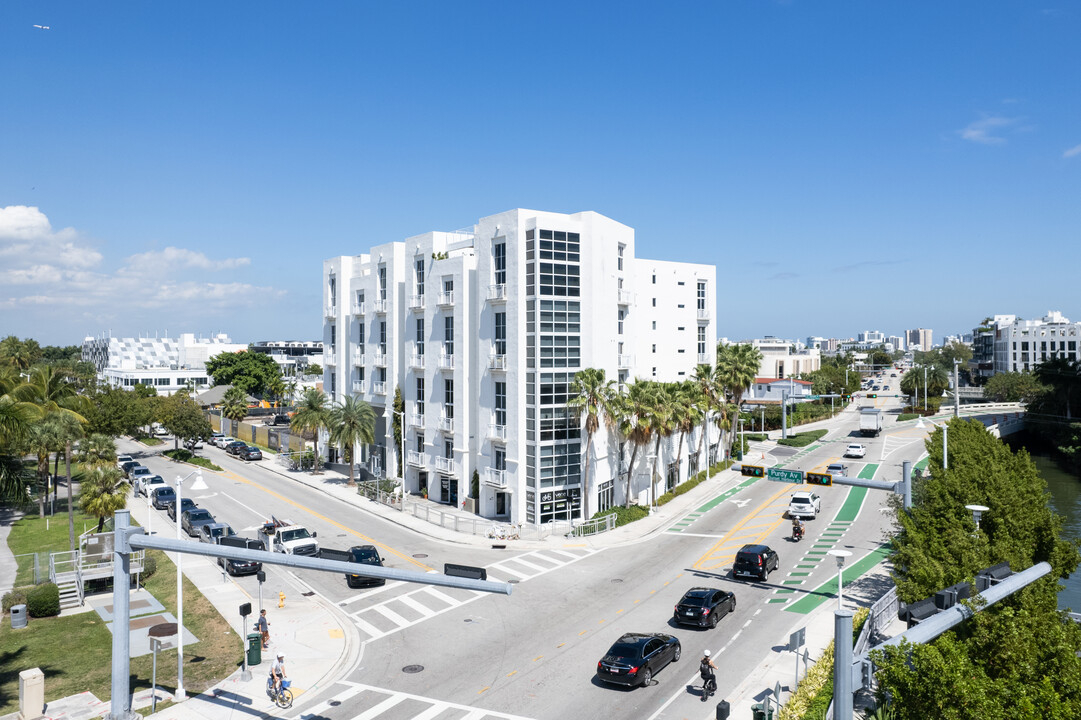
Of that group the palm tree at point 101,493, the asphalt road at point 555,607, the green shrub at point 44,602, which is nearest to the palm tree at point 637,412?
the asphalt road at point 555,607

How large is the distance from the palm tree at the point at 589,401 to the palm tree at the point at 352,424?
21.8m

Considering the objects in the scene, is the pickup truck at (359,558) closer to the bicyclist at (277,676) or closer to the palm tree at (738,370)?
the bicyclist at (277,676)

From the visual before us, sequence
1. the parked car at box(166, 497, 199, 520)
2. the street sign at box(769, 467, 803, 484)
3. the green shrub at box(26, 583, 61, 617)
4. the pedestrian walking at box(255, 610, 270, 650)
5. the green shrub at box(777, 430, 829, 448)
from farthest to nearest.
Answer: the green shrub at box(777, 430, 829, 448)
the parked car at box(166, 497, 199, 520)
the street sign at box(769, 467, 803, 484)
the green shrub at box(26, 583, 61, 617)
the pedestrian walking at box(255, 610, 270, 650)

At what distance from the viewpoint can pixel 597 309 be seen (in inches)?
1839

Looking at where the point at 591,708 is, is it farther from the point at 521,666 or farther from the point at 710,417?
the point at 710,417

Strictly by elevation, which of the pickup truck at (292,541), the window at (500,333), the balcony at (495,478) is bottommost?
the pickup truck at (292,541)

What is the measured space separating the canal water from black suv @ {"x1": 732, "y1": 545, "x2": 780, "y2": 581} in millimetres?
12762

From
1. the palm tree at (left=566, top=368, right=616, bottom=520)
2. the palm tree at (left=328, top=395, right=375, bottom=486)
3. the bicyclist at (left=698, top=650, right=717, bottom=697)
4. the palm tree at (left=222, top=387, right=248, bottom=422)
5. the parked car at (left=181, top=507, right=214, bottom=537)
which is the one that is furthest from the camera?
the palm tree at (left=222, top=387, right=248, bottom=422)

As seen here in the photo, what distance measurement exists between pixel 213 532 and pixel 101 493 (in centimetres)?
630

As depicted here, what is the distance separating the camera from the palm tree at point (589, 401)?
44.1 metres

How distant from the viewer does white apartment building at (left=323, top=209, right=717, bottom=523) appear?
44.5 m

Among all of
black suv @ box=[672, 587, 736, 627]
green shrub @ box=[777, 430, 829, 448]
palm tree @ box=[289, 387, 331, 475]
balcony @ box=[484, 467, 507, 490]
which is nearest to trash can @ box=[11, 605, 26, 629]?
balcony @ box=[484, 467, 507, 490]

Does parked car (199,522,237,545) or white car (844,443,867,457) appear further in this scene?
white car (844,443,867,457)

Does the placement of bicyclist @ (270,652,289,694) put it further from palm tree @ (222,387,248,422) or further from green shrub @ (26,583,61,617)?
palm tree @ (222,387,248,422)
